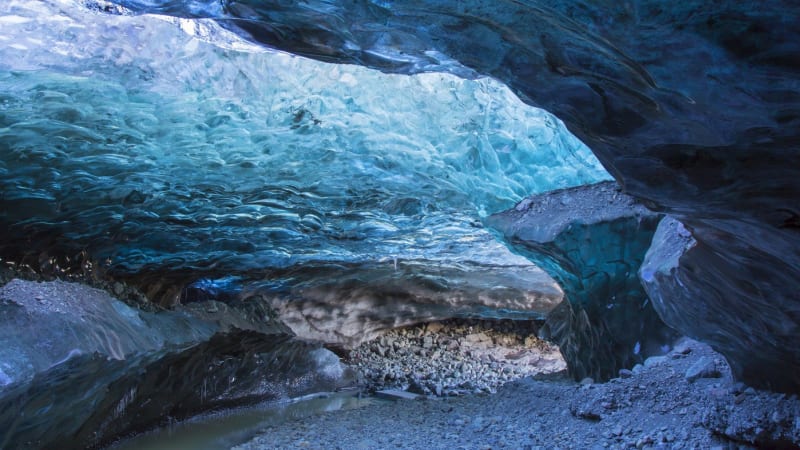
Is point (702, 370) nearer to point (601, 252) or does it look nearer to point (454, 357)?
point (601, 252)

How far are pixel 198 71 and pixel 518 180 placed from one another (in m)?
2.44

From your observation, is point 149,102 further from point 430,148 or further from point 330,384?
point 330,384

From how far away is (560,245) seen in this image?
5.29m

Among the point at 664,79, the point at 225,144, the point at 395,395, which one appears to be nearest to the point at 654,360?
the point at 225,144

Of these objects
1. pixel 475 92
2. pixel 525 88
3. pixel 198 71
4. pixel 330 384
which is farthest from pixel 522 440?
pixel 330 384

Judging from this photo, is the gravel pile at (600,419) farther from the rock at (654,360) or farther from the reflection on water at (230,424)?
the reflection on water at (230,424)

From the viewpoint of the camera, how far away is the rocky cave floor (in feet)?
10.0

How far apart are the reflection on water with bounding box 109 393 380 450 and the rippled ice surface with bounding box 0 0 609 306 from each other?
177 cm

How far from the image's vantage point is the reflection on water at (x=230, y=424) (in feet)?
17.3

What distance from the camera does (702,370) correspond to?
12.7 ft

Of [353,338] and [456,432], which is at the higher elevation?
[456,432]

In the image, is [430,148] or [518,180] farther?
[518,180]

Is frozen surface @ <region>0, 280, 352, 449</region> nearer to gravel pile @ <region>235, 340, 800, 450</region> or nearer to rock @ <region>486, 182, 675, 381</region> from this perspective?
gravel pile @ <region>235, 340, 800, 450</region>

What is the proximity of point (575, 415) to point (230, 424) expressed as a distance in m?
3.63
